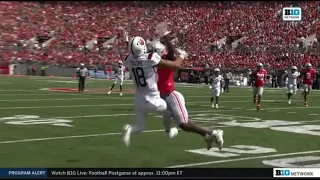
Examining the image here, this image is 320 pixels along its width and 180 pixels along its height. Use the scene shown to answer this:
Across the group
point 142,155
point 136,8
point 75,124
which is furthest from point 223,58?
point 142,155

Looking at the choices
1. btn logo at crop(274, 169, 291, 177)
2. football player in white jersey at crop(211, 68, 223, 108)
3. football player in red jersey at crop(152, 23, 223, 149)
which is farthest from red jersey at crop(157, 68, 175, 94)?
football player in white jersey at crop(211, 68, 223, 108)

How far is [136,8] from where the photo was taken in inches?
2315

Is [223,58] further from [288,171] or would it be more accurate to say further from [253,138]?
[288,171]

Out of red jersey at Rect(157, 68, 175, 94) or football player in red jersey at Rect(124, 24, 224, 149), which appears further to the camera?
red jersey at Rect(157, 68, 175, 94)

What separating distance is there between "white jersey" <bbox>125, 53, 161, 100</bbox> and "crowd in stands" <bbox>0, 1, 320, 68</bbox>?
3577cm

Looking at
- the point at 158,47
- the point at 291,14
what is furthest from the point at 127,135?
the point at 291,14

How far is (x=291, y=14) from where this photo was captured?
156 feet

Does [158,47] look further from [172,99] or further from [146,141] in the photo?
[146,141]

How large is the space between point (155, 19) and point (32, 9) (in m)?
13.9

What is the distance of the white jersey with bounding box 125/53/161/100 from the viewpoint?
24.9 ft

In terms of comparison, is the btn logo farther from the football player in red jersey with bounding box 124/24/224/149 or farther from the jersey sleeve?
the jersey sleeve

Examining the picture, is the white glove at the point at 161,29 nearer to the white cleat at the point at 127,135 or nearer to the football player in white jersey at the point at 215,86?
the white cleat at the point at 127,135

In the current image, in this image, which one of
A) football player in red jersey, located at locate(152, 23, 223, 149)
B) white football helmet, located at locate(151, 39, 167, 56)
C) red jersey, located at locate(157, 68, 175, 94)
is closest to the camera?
white football helmet, located at locate(151, 39, 167, 56)

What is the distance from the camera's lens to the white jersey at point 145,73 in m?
7.58
